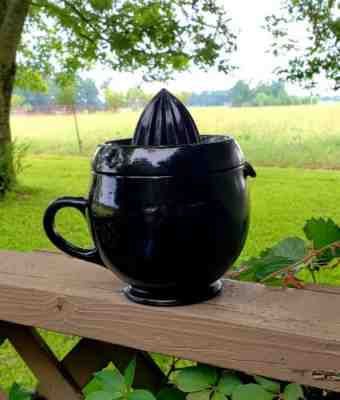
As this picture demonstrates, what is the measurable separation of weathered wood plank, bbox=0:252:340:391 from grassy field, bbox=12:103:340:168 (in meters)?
8.08

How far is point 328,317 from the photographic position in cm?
44

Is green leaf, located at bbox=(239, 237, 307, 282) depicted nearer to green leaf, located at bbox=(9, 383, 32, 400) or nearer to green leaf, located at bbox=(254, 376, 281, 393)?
green leaf, located at bbox=(254, 376, 281, 393)

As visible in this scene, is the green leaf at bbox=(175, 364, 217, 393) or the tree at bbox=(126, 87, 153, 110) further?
the tree at bbox=(126, 87, 153, 110)

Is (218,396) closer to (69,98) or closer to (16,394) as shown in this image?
(16,394)

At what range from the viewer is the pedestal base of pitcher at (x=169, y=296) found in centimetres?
48

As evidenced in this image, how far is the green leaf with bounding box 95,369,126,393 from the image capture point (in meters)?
0.47

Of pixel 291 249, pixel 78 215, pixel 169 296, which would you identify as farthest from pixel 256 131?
pixel 169 296

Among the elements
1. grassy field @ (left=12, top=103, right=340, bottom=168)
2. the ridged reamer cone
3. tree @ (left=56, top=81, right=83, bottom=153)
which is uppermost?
tree @ (left=56, top=81, right=83, bottom=153)

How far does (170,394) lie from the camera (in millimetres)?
519

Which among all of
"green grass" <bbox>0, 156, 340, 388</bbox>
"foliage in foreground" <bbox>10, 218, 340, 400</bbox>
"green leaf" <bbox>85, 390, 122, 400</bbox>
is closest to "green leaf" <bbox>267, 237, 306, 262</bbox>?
"foliage in foreground" <bbox>10, 218, 340, 400</bbox>

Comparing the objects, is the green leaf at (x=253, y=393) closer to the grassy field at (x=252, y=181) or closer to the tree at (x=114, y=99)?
the grassy field at (x=252, y=181)

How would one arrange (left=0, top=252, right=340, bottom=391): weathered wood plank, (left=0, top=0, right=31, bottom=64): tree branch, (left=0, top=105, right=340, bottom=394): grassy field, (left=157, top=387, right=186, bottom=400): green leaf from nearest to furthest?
(left=0, top=252, right=340, bottom=391): weathered wood plank
(left=157, top=387, right=186, bottom=400): green leaf
(left=0, top=105, right=340, bottom=394): grassy field
(left=0, top=0, right=31, bottom=64): tree branch

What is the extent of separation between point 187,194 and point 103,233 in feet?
0.29

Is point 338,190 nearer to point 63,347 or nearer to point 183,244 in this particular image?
point 63,347
